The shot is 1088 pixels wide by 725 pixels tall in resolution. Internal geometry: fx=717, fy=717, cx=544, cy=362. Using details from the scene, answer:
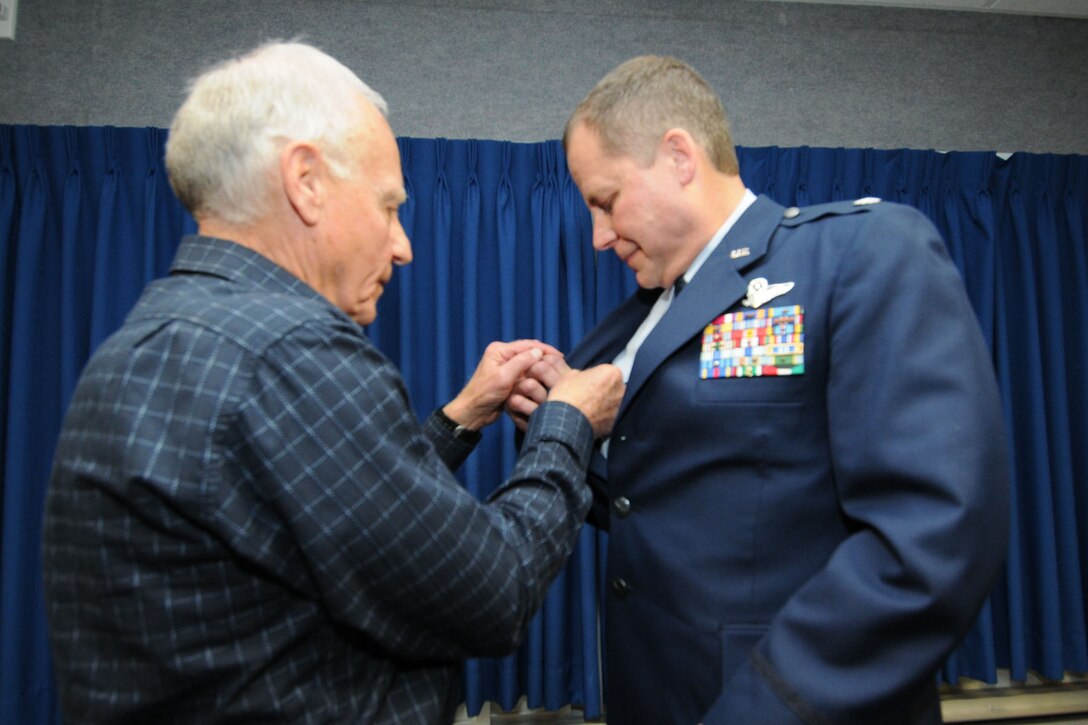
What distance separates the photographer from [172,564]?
2.21 feet

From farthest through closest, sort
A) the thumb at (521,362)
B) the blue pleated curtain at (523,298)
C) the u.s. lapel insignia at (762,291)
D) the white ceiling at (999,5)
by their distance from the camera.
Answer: the white ceiling at (999,5) → the blue pleated curtain at (523,298) → the thumb at (521,362) → the u.s. lapel insignia at (762,291)

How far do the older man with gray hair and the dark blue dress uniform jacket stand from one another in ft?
0.93

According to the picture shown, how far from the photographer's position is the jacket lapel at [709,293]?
40.4 inches

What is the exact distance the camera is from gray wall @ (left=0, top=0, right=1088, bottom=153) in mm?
2227

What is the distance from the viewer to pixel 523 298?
2221 millimetres

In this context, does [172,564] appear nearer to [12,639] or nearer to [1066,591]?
[12,639]

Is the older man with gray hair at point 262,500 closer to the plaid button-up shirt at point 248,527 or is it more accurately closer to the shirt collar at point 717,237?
the plaid button-up shirt at point 248,527

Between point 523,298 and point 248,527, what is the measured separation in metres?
1.62

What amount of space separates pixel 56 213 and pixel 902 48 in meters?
2.81

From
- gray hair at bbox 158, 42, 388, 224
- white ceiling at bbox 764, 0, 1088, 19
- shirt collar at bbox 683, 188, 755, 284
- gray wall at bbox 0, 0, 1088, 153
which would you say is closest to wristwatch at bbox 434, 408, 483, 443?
shirt collar at bbox 683, 188, 755, 284

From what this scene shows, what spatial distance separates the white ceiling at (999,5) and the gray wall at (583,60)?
32 millimetres

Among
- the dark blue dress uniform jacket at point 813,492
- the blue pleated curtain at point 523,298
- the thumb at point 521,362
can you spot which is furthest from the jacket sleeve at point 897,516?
the blue pleated curtain at point 523,298

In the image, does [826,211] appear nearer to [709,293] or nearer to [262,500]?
[709,293]

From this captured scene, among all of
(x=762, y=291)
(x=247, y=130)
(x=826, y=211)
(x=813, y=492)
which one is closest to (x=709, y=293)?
(x=762, y=291)
